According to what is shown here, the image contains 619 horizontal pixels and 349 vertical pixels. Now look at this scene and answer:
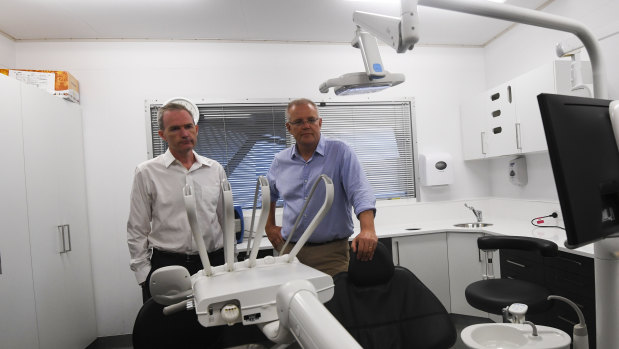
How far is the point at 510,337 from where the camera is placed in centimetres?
152

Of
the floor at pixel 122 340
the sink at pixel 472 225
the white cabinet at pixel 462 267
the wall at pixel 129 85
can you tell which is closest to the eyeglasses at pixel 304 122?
the wall at pixel 129 85

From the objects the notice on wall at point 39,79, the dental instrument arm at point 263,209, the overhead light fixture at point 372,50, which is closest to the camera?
the dental instrument arm at point 263,209

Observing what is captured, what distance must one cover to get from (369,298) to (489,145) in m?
2.73

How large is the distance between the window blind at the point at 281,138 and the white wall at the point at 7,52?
119cm

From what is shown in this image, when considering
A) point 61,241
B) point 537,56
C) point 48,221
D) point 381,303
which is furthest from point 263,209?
point 537,56

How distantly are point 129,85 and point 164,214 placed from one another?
1.87 metres

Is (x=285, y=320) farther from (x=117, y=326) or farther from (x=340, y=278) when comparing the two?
(x=117, y=326)

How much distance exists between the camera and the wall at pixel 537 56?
259cm

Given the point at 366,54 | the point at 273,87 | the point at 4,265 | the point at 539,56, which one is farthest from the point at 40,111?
the point at 539,56

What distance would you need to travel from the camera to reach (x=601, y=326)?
1005mm

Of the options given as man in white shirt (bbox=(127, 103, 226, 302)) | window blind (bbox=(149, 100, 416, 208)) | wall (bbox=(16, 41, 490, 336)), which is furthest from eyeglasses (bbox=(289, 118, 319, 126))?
wall (bbox=(16, 41, 490, 336))

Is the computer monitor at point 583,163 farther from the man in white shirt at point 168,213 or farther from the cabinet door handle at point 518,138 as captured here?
the cabinet door handle at point 518,138

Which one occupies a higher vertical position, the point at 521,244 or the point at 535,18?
the point at 535,18

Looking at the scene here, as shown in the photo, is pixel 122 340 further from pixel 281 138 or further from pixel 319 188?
pixel 319 188
